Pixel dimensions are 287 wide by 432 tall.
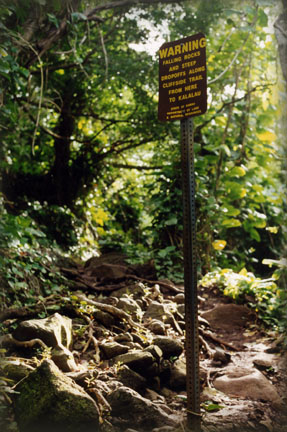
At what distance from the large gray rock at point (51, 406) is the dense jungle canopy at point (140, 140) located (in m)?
2.81

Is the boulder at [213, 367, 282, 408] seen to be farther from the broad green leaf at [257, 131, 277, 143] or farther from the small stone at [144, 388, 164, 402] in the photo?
the broad green leaf at [257, 131, 277, 143]

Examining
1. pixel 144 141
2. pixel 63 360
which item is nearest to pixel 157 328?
pixel 63 360

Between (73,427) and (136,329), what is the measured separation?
1475 mm

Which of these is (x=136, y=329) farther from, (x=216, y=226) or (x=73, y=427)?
(x=216, y=226)

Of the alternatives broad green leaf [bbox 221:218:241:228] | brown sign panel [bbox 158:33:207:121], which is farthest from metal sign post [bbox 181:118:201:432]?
broad green leaf [bbox 221:218:241:228]

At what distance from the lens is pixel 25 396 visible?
2.56 m

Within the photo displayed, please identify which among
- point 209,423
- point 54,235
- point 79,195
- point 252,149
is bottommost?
point 209,423

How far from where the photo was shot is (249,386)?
337cm

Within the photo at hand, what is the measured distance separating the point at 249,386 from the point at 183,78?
2.45m

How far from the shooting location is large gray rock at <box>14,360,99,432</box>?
243 cm

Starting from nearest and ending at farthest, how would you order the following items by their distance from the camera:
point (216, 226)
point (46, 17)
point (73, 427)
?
point (73, 427) → point (46, 17) → point (216, 226)

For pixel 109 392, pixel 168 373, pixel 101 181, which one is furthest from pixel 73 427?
pixel 101 181

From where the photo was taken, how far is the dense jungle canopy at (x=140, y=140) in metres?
6.73

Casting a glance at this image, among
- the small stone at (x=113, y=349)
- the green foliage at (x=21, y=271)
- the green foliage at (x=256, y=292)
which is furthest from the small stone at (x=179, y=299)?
the small stone at (x=113, y=349)
